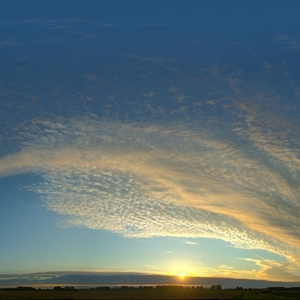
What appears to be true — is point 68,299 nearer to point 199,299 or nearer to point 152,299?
point 152,299

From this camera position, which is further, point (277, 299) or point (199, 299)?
point (277, 299)

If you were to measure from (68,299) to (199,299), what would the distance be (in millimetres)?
23195

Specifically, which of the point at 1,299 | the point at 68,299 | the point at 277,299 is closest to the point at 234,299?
the point at 277,299

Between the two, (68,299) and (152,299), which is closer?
(152,299)

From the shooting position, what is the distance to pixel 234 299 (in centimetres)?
8150

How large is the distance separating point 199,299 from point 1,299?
107ft

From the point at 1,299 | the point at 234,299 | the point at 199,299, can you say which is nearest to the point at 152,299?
the point at 199,299

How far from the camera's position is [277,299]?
3642 inches

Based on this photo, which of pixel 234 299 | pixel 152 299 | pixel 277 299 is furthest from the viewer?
pixel 277 299

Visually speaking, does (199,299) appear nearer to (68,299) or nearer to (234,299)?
(234,299)

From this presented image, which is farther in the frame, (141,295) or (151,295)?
(141,295)

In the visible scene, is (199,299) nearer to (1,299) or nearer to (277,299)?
(277,299)

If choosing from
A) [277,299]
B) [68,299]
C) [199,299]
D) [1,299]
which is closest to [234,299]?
[199,299]

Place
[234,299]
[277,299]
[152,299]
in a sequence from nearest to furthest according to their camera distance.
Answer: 1. [152,299]
2. [234,299]
3. [277,299]
